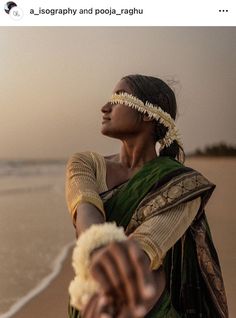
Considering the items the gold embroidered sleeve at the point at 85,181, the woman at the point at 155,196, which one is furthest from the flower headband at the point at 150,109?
the gold embroidered sleeve at the point at 85,181

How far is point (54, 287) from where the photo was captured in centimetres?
166

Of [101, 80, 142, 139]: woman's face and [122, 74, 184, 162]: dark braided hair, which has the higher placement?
[122, 74, 184, 162]: dark braided hair

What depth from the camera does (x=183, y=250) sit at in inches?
36.5

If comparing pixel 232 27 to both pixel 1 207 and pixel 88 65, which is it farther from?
pixel 1 207

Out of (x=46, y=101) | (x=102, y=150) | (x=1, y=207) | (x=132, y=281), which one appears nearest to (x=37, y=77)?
(x=46, y=101)

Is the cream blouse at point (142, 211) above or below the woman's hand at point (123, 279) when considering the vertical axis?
below

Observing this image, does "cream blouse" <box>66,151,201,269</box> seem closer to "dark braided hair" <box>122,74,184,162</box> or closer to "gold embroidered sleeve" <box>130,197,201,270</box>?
"gold embroidered sleeve" <box>130,197,201,270</box>

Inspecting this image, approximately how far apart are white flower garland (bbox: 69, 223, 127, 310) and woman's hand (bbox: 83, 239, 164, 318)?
0.13m

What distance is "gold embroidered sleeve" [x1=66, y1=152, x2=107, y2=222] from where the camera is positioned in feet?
2.75

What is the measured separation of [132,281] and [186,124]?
1.11 metres

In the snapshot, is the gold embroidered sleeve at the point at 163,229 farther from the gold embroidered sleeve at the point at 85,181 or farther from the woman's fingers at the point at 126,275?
the woman's fingers at the point at 126,275

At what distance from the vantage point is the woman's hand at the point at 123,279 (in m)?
0.44

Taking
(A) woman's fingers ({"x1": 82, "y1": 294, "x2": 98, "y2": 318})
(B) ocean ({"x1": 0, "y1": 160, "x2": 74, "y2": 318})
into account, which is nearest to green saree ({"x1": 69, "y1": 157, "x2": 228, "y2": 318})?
(A) woman's fingers ({"x1": 82, "y1": 294, "x2": 98, "y2": 318})

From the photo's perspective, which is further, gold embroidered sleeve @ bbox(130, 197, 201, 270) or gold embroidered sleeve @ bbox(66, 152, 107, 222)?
gold embroidered sleeve @ bbox(66, 152, 107, 222)
